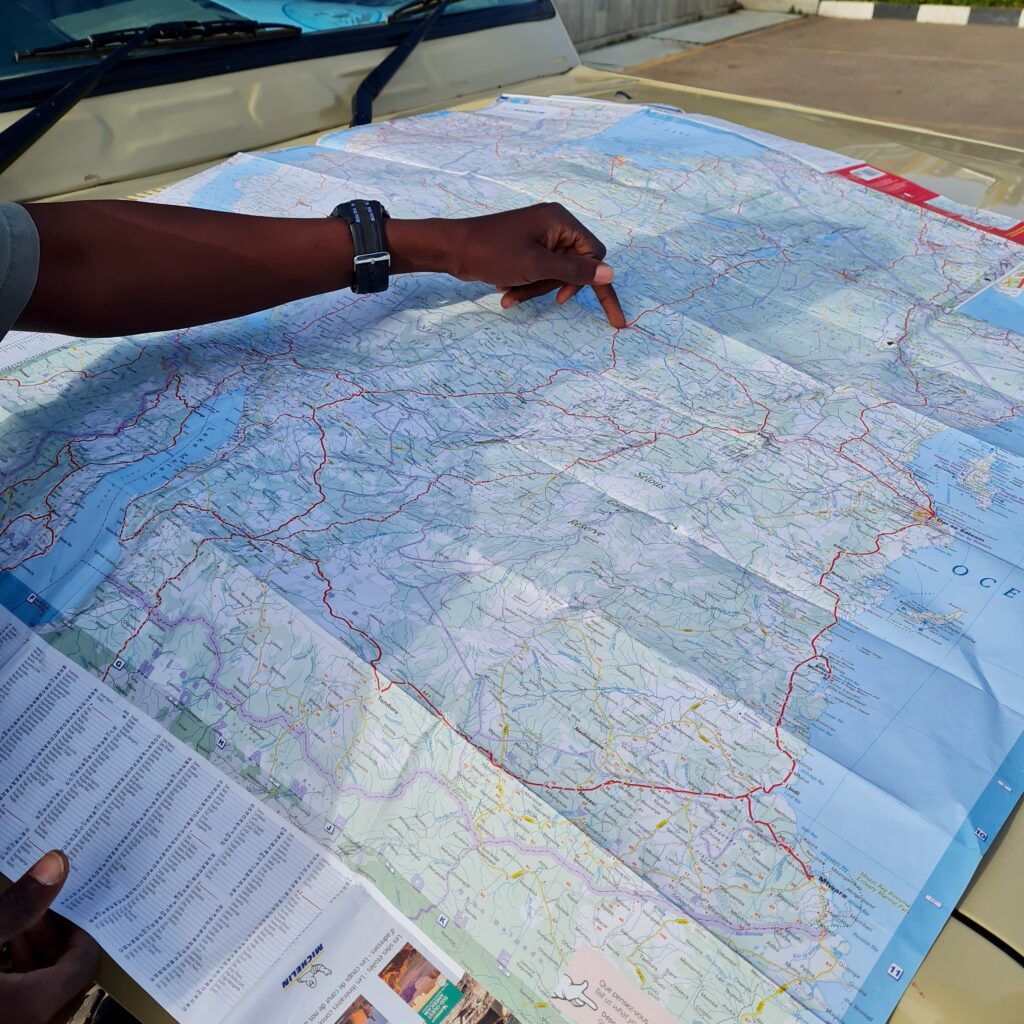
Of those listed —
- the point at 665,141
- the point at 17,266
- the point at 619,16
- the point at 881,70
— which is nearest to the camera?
the point at 17,266

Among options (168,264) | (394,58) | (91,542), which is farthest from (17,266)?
(394,58)

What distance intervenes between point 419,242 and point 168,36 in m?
0.67

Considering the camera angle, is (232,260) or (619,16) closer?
(232,260)

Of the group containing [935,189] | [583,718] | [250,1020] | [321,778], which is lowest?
[250,1020]

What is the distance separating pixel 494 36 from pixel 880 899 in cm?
190

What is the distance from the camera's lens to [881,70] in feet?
17.4

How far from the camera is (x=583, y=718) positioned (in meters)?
0.67

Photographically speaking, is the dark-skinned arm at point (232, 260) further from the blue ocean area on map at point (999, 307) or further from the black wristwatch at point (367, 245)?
the blue ocean area on map at point (999, 307)

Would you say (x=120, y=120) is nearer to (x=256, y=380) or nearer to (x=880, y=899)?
(x=256, y=380)

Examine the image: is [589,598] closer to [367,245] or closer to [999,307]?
[367,245]

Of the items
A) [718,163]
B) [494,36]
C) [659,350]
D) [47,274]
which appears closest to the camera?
[47,274]

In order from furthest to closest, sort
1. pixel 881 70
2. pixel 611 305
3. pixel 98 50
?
pixel 881 70, pixel 98 50, pixel 611 305

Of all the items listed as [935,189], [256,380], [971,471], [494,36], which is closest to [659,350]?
[971,471]

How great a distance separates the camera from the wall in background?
5297 mm
